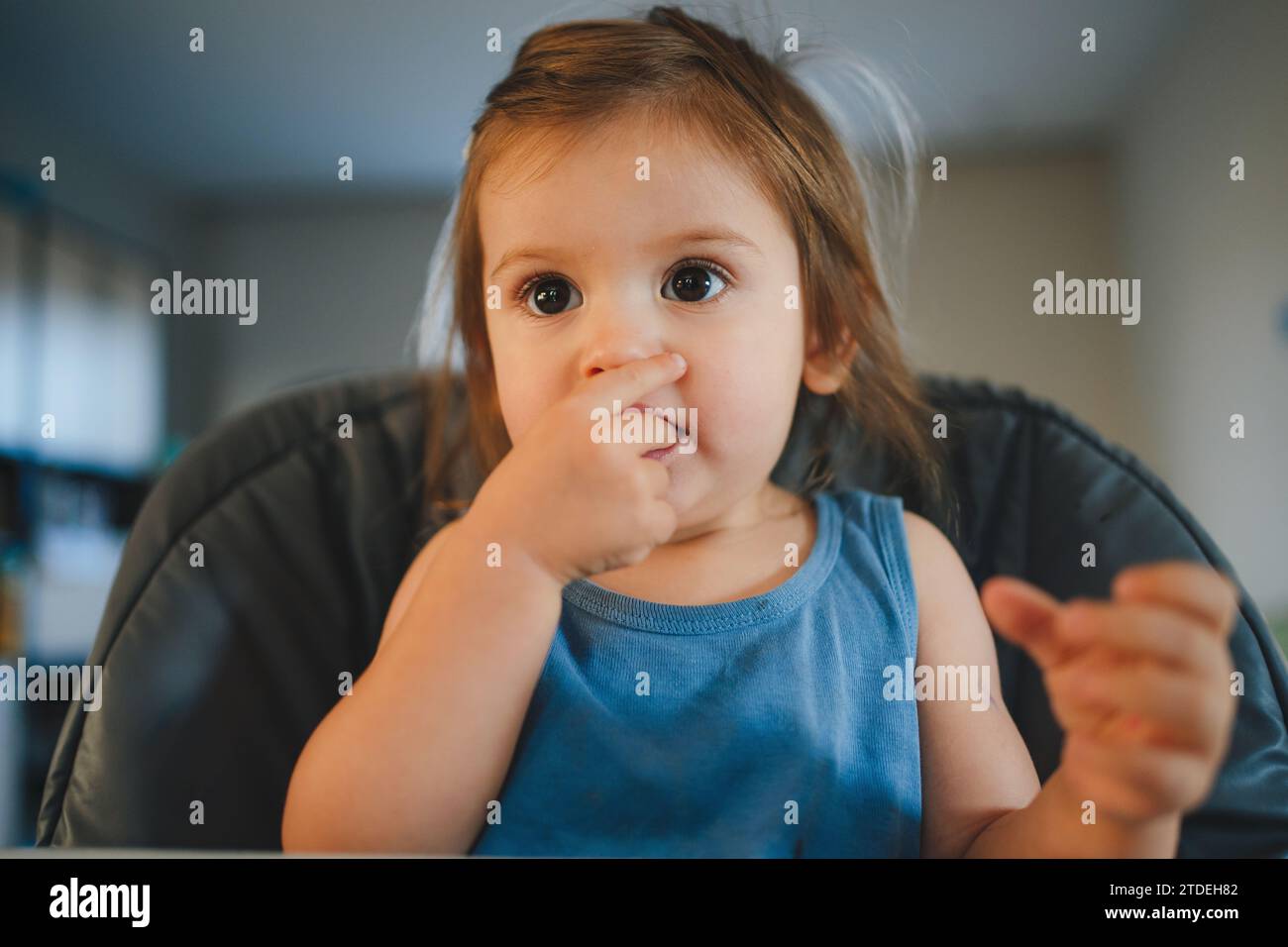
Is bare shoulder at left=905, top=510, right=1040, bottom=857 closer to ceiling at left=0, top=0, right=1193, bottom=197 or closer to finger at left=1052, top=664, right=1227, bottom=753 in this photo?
finger at left=1052, top=664, right=1227, bottom=753

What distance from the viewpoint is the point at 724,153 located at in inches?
23.0

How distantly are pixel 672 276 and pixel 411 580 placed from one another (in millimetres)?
300

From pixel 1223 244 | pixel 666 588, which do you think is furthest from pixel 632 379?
pixel 1223 244

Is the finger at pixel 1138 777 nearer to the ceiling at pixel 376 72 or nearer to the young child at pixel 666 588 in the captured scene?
the young child at pixel 666 588

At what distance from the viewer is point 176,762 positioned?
627mm

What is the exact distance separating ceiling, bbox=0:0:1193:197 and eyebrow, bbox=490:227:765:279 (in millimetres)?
115

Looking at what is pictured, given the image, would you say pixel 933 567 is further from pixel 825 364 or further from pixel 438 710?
pixel 438 710

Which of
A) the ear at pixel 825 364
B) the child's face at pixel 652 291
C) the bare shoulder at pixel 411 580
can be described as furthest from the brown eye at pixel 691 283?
the bare shoulder at pixel 411 580

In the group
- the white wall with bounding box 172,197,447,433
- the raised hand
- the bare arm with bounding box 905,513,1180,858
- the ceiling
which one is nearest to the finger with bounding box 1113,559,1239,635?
the raised hand

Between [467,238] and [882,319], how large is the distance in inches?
13.2

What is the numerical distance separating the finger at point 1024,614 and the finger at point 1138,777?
0.19ft

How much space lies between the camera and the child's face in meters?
0.55
